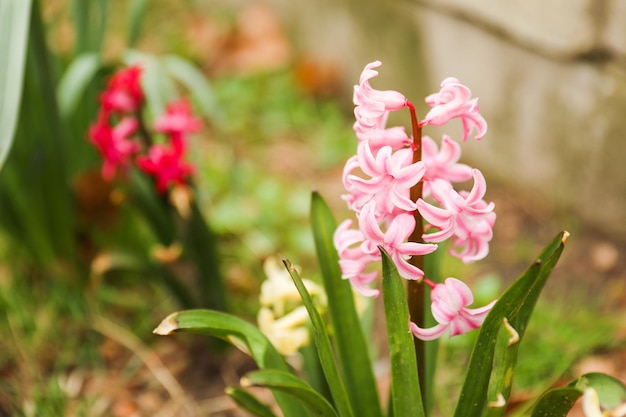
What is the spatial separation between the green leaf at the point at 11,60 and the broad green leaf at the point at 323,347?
0.74 metres

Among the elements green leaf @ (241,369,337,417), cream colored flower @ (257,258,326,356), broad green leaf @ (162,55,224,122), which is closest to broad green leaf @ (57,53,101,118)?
broad green leaf @ (162,55,224,122)

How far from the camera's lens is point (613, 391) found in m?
1.05

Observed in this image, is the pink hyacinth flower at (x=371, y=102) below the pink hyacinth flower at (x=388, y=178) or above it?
above

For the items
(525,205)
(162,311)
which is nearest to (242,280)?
(162,311)

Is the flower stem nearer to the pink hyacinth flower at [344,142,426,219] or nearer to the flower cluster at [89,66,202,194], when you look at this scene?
the pink hyacinth flower at [344,142,426,219]

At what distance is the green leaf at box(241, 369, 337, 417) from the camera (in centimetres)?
97

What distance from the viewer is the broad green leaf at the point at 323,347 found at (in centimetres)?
103

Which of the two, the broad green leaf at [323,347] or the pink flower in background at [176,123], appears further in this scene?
the pink flower in background at [176,123]

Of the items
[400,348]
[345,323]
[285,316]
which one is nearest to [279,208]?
[285,316]

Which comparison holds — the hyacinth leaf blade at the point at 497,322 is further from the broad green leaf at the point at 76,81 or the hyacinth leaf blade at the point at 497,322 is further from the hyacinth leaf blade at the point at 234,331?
the broad green leaf at the point at 76,81

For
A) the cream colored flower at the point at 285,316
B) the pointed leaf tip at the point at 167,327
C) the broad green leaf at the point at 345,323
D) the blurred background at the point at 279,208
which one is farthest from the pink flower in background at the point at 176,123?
the pointed leaf tip at the point at 167,327

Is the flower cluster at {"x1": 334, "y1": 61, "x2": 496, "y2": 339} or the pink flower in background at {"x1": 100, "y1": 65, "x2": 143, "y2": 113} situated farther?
the pink flower in background at {"x1": 100, "y1": 65, "x2": 143, "y2": 113}

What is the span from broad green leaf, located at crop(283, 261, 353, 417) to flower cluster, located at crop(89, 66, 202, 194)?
27.8 inches

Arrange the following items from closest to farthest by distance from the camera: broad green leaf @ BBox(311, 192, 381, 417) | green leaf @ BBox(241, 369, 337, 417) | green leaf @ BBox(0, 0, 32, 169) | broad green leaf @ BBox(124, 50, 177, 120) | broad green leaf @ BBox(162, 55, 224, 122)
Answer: green leaf @ BBox(241, 369, 337, 417) < broad green leaf @ BBox(311, 192, 381, 417) < green leaf @ BBox(0, 0, 32, 169) < broad green leaf @ BBox(124, 50, 177, 120) < broad green leaf @ BBox(162, 55, 224, 122)
